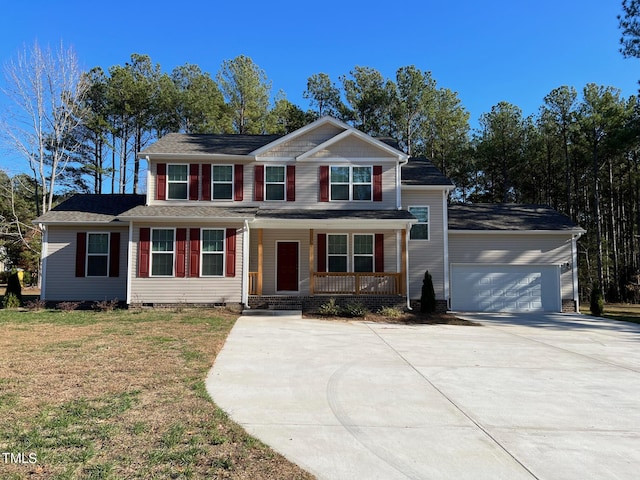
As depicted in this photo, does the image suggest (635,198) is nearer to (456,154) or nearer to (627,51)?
(456,154)

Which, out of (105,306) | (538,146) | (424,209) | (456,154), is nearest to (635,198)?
(538,146)

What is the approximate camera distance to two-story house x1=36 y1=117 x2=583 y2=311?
1383 centimetres

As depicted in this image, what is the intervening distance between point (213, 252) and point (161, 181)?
12.3ft

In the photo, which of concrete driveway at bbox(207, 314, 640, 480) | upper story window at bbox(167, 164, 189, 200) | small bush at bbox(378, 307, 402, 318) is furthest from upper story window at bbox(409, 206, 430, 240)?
upper story window at bbox(167, 164, 189, 200)

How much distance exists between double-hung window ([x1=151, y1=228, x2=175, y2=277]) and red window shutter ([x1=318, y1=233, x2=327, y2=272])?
523 cm

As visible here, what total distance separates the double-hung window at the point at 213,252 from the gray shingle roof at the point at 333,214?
1.55 meters

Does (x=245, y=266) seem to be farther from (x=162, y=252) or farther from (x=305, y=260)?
(x=162, y=252)

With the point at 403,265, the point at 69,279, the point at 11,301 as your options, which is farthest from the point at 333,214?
the point at 11,301

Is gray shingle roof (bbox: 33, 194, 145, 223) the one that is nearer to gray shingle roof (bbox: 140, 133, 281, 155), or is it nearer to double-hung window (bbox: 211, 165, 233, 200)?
gray shingle roof (bbox: 140, 133, 281, 155)

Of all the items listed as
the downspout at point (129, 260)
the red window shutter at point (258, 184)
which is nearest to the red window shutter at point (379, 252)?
the red window shutter at point (258, 184)

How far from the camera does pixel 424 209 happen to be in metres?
16.5

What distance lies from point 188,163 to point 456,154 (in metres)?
21.5

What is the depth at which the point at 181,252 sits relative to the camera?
13805mm

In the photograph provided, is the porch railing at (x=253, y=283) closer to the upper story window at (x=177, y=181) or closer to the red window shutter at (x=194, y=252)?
the red window shutter at (x=194, y=252)
